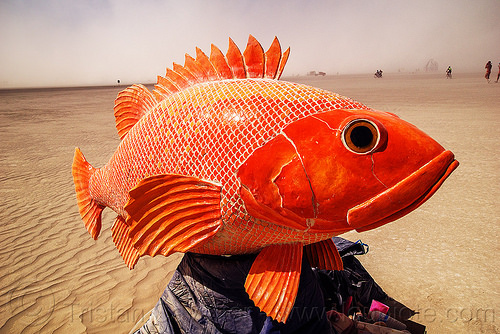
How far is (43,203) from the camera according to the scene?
16.9 ft

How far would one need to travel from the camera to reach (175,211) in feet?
3.86

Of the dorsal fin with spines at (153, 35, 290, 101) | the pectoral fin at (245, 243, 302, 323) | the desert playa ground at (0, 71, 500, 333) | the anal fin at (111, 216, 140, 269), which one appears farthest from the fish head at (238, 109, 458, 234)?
the desert playa ground at (0, 71, 500, 333)

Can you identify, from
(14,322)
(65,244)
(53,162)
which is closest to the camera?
(14,322)

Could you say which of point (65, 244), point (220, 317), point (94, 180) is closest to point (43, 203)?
→ point (65, 244)

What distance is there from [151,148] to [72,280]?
288 cm

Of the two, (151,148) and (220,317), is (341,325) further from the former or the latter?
(151,148)

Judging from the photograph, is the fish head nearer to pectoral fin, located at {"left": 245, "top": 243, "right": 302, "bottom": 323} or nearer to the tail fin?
pectoral fin, located at {"left": 245, "top": 243, "right": 302, "bottom": 323}

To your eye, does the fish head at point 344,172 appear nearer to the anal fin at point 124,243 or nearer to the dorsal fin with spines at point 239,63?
the dorsal fin with spines at point 239,63

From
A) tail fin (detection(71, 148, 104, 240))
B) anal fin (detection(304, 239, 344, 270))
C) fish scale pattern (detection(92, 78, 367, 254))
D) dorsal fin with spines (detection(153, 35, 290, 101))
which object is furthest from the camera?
tail fin (detection(71, 148, 104, 240))

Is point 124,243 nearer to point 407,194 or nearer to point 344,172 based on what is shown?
point 344,172

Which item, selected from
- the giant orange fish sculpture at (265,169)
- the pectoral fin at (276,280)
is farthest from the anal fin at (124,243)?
the pectoral fin at (276,280)

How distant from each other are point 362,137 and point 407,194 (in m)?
0.27

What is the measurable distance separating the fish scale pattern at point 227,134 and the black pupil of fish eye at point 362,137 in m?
0.20

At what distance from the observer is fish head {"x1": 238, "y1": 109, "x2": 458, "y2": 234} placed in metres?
1.02
